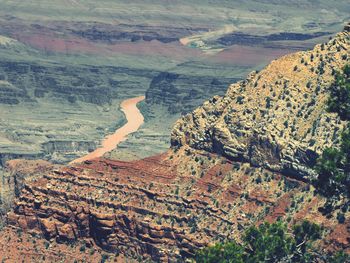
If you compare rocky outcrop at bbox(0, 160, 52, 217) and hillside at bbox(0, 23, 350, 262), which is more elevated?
hillside at bbox(0, 23, 350, 262)

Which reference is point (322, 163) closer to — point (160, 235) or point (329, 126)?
point (329, 126)

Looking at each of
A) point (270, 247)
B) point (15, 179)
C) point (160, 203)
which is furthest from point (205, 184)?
point (15, 179)

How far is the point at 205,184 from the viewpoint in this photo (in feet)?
288

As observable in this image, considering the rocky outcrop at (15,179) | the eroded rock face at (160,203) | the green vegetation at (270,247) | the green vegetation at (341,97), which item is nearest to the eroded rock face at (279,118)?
the eroded rock face at (160,203)

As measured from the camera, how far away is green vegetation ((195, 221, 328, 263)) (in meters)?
72.4

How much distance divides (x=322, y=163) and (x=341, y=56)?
15.4 m

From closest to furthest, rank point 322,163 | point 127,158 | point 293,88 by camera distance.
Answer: point 322,163 → point 293,88 → point 127,158

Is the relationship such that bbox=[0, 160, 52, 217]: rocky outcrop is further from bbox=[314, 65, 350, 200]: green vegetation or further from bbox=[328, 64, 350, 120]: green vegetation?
bbox=[314, 65, 350, 200]: green vegetation

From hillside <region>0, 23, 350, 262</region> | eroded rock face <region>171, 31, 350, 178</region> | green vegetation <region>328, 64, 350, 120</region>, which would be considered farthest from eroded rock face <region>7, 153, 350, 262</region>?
green vegetation <region>328, 64, 350, 120</region>

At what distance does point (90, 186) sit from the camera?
9031cm

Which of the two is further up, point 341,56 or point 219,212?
point 341,56

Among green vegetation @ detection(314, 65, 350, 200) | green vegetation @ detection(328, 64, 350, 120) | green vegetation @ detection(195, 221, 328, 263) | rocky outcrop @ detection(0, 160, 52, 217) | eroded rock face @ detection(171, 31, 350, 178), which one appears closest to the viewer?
green vegetation @ detection(195, 221, 328, 263)

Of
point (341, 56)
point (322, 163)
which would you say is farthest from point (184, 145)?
point (322, 163)

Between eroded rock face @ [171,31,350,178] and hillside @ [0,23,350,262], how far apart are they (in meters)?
0.08
